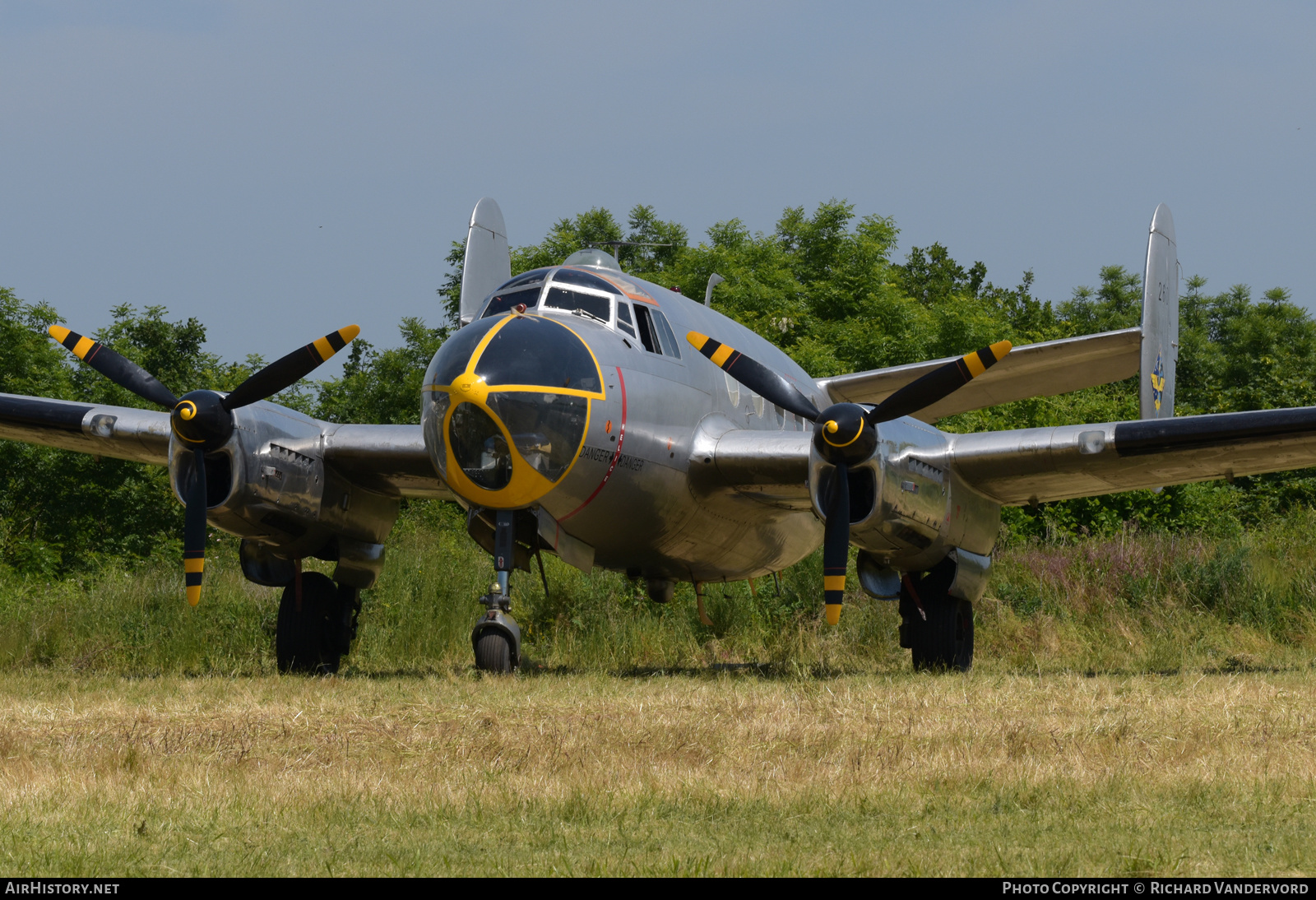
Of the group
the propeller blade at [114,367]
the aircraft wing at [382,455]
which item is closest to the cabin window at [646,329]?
the aircraft wing at [382,455]

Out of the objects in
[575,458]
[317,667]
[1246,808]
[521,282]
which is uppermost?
[521,282]

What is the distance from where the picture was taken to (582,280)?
513 inches

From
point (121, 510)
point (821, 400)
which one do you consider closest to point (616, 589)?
point (821, 400)

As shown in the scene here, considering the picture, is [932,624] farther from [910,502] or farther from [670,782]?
[670,782]

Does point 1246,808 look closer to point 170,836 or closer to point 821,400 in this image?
point 170,836

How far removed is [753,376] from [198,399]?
5369mm

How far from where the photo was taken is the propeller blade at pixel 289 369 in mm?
13227

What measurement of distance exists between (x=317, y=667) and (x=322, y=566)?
8.38 meters

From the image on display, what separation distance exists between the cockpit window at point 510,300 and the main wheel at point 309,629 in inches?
167

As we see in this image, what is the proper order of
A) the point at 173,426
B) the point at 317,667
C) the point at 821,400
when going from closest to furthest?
the point at 173,426, the point at 317,667, the point at 821,400

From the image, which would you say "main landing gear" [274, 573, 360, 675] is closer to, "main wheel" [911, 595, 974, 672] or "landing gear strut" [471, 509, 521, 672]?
"landing gear strut" [471, 509, 521, 672]

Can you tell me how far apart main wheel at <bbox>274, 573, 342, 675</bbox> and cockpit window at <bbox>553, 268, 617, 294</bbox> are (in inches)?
194

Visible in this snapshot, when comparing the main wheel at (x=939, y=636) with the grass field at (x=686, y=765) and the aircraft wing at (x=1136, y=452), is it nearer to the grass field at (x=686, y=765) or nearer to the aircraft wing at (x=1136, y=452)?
the grass field at (x=686, y=765)

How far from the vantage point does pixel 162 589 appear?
65.1 feet
